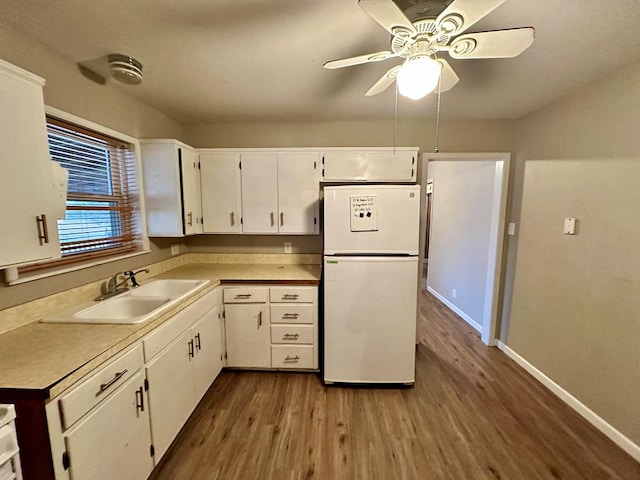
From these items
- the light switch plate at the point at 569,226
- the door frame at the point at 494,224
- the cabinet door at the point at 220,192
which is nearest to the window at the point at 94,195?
the cabinet door at the point at 220,192

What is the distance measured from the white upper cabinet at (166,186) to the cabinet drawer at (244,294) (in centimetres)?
66

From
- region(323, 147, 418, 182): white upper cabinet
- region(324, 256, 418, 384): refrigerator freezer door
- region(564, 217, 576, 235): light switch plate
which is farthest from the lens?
region(323, 147, 418, 182): white upper cabinet

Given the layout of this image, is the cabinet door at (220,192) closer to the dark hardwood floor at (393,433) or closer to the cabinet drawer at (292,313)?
the cabinet drawer at (292,313)

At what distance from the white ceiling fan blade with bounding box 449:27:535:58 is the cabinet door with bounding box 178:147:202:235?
2.11 m

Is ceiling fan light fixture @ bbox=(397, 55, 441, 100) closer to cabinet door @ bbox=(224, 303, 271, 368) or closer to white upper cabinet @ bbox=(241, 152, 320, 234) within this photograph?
white upper cabinet @ bbox=(241, 152, 320, 234)

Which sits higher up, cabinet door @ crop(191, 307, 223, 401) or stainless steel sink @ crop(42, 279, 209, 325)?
stainless steel sink @ crop(42, 279, 209, 325)

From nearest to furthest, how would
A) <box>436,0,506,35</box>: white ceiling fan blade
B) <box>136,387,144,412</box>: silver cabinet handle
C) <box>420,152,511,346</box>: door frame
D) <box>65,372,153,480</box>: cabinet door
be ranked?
1. <box>436,0,506,35</box>: white ceiling fan blade
2. <box>65,372,153,480</box>: cabinet door
3. <box>136,387,144,412</box>: silver cabinet handle
4. <box>420,152,511,346</box>: door frame

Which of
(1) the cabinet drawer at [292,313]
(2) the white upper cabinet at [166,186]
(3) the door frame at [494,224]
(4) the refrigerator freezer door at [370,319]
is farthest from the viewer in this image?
(3) the door frame at [494,224]

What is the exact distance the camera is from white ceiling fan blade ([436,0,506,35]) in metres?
0.88

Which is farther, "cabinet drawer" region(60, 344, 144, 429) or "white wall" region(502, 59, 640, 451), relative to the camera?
"white wall" region(502, 59, 640, 451)

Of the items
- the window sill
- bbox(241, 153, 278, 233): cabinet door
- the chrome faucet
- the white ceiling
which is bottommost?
the chrome faucet

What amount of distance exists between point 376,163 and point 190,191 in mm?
1734

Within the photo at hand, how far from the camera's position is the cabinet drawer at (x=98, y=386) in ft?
3.07

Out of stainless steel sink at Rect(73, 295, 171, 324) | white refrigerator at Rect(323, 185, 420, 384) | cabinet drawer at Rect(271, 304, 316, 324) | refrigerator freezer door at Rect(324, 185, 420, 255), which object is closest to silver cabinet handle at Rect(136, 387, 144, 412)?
stainless steel sink at Rect(73, 295, 171, 324)
